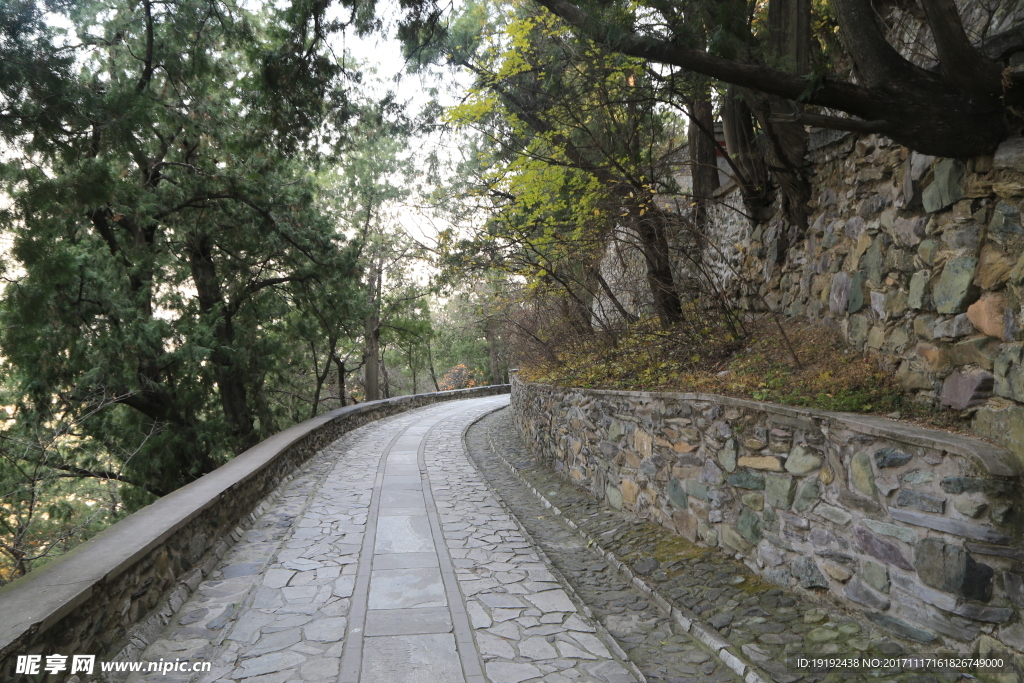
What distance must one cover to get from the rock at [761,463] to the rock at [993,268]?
163cm

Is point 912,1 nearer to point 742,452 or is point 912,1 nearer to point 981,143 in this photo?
point 981,143

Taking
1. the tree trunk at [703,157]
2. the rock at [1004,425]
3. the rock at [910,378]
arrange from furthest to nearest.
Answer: the tree trunk at [703,157]
the rock at [910,378]
the rock at [1004,425]

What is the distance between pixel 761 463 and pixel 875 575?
3.43 ft

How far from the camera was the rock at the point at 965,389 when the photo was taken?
3.37m

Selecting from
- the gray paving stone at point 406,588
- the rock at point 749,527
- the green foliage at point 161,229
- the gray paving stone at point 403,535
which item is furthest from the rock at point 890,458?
the green foliage at point 161,229

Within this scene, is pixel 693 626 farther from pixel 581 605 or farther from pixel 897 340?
pixel 897 340

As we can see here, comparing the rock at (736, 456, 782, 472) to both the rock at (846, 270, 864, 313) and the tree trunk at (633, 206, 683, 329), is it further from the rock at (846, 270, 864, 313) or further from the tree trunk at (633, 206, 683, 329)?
the tree trunk at (633, 206, 683, 329)

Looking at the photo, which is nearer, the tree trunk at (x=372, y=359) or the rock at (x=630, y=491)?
the rock at (x=630, y=491)

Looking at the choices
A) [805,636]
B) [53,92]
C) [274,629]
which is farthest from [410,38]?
[805,636]

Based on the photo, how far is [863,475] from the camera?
3.47 m

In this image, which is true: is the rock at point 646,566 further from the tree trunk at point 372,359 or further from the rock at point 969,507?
the tree trunk at point 372,359

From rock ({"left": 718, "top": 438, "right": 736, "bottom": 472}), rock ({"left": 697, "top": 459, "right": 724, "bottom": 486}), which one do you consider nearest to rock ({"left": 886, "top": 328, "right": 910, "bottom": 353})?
rock ({"left": 718, "top": 438, "right": 736, "bottom": 472})

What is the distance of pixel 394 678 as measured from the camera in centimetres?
341

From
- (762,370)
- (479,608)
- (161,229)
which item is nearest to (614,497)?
(762,370)
